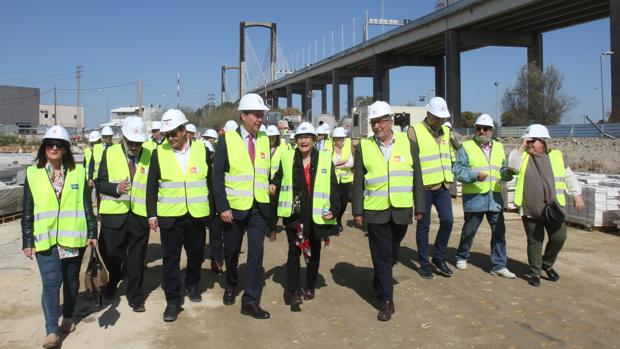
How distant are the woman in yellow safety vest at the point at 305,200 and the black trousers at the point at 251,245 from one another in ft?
0.91

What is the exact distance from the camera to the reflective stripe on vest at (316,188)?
5.35 meters

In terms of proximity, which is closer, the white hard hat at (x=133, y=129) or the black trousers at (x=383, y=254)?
the black trousers at (x=383, y=254)

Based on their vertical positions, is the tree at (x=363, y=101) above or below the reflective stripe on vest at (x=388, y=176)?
above

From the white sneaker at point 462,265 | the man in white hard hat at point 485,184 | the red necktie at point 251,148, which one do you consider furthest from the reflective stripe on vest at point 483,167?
the red necktie at point 251,148

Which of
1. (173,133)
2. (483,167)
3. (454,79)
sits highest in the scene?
(454,79)

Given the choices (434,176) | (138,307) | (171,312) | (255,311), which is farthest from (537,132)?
(138,307)

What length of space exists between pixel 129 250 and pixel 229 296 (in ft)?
3.79

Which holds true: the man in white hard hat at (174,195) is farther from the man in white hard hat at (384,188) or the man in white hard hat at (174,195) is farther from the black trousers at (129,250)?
the man in white hard hat at (384,188)

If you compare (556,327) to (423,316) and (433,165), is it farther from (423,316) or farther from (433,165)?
(433,165)

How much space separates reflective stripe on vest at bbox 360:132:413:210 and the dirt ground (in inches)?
43.3

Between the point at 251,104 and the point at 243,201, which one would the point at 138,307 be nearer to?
the point at 243,201

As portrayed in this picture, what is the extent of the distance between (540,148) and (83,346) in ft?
17.1

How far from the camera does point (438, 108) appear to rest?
635cm

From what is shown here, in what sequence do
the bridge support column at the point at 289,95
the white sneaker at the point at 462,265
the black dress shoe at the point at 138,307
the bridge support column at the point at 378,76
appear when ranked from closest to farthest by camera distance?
the black dress shoe at the point at 138,307
the white sneaker at the point at 462,265
the bridge support column at the point at 378,76
the bridge support column at the point at 289,95
